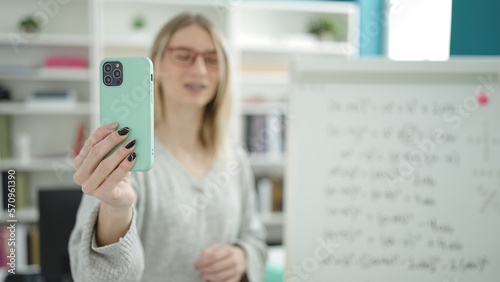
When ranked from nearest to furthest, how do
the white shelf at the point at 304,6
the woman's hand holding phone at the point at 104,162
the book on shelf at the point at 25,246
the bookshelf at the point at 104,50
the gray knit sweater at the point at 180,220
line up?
the woman's hand holding phone at the point at 104,162 → the gray knit sweater at the point at 180,220 → the book on shelf at the point at 25,246 → the bookshelf at the point at 104,50 → the white shelf at the point at 304,6

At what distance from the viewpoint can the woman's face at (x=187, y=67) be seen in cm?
95

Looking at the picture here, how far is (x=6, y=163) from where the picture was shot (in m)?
2.52

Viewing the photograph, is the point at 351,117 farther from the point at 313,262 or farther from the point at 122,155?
the point at 122,155

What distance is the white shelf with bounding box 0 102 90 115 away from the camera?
2.46 m

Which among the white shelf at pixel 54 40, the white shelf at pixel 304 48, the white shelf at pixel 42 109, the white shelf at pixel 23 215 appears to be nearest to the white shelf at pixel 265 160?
the white shelf at pixel 304 48

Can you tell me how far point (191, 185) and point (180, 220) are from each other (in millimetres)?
98

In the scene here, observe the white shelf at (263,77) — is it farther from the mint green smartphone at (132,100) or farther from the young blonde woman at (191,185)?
the mint green smartphone at (132,100)

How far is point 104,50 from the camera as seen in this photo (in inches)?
110

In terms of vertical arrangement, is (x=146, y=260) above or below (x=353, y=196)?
below

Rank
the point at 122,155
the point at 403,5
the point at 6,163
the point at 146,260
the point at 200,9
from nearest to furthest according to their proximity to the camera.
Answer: the point at 122,155 → the point at 146,260 → the point at 403,5 → the point at 6,163 → the point at 200,9

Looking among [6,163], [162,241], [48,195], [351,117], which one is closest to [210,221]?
[162,241]

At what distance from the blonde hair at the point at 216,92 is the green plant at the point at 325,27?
1.98 m

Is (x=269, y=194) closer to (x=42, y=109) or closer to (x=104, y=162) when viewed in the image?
(x=42, y=109)

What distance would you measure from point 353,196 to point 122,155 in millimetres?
635
